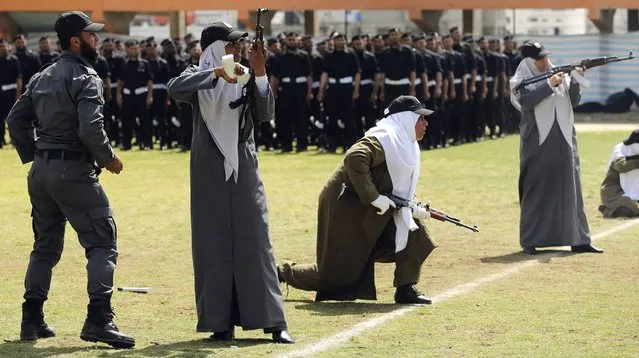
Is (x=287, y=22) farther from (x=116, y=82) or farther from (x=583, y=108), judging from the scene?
(x=116, y=82)

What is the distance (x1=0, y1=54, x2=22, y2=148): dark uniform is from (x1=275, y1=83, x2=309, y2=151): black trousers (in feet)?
15.0

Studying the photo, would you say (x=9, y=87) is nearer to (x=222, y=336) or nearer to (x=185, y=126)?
(x=185, y=126)

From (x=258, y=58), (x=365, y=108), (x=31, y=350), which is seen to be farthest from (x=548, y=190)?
(x=365, y=108)

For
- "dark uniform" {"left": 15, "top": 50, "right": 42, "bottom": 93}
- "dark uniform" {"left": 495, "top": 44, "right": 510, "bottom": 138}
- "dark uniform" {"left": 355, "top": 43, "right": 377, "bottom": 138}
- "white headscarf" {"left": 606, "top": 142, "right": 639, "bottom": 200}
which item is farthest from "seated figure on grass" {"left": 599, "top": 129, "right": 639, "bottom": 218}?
"dark uniform" {"left": 15, "top": 50, "right": 42, "bottom": 93}

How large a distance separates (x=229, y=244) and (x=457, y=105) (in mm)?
19230

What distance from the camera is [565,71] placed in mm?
13000

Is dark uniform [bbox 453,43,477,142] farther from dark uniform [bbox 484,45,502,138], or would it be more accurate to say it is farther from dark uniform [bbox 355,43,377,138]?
dark uniform [bbox 355,43,377,138]

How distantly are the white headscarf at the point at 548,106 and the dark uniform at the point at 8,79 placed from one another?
14694mm

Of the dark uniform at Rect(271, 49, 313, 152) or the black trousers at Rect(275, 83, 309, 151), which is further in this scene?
the black trousers at Rect(275, 83, 309, 151)

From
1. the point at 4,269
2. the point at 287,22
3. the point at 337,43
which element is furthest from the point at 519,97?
the point at 287,22

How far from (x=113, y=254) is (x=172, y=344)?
2.04 feet

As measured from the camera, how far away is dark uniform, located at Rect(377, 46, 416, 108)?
24.7m

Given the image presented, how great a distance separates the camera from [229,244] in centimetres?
866

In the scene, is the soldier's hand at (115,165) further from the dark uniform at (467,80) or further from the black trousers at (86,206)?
the dark uniform at (467,80)
